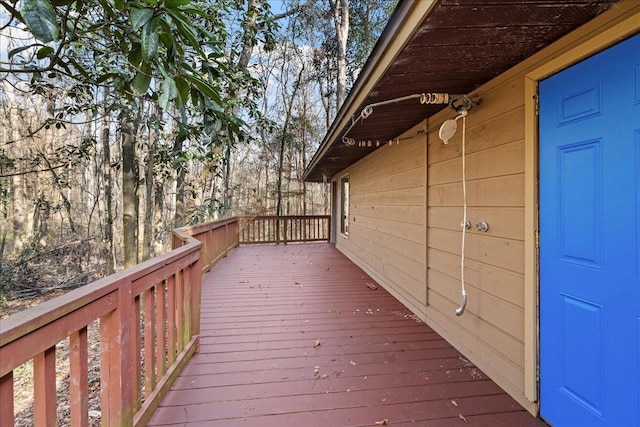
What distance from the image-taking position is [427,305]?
123 inches

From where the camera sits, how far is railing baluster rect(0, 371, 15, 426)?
0.81 metres

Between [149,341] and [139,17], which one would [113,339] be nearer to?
[149,341]

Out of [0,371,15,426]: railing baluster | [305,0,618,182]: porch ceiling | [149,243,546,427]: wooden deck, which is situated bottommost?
[149,243,546,427]: wooden deck

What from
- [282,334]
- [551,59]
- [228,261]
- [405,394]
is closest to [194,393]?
[282,334]

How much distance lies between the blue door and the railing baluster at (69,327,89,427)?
86.2 inches

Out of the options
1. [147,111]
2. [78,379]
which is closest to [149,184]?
[147,111]

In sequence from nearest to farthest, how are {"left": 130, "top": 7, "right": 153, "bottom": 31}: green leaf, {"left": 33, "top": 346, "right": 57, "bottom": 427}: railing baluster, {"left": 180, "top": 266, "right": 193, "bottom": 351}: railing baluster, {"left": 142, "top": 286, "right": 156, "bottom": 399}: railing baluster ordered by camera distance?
{"left": 33, "top": 346, "right": 57, "bottom": 427}: railing baluster → {"left": 130, "top": 7, "right": 153, "bottom": 31}: green leaf → {"left": 142, "top": 286, "right": 156, "bottom": 399}: railing baluster → {"left": 180, "top": 266, "right": 193, "bottom": 351}: railing baluster

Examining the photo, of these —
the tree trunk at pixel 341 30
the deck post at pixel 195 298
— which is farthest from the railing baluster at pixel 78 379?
the tree trunk at pixel 341 30

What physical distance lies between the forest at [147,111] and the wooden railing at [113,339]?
842 mm

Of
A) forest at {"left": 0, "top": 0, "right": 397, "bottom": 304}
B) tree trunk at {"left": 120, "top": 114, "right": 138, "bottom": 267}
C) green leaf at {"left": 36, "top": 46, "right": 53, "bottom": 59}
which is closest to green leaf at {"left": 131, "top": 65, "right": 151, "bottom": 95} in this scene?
forest at {"left": 0, "top": 0, "right": 397, "bottom": 304}

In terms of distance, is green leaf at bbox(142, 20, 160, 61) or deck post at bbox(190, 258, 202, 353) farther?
deck post at bbox(190, 258, 202, 353)

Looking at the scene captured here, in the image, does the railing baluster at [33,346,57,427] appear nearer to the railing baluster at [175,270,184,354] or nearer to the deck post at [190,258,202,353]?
the railing baluster at [175,270,184,354]

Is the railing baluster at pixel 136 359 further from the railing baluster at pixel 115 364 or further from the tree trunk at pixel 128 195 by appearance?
the tree trunk at pixel 128 195

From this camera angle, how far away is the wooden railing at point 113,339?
34.9 inches
